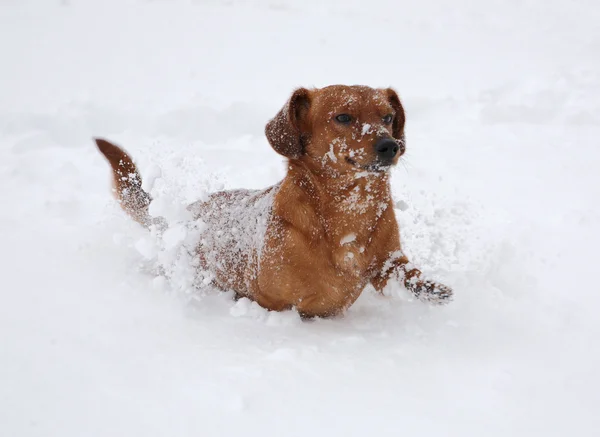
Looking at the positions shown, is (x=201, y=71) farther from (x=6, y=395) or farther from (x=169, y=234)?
(x=6, y=395)

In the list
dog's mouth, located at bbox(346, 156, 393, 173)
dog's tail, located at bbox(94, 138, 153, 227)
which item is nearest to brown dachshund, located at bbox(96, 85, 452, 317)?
dog's mouth, located at bbox(346, 156, 393, 173)

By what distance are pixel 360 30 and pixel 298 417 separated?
7861 millimetres

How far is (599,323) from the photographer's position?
2512 mm

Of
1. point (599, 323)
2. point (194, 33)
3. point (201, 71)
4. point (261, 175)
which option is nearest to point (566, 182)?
point (599, 323)

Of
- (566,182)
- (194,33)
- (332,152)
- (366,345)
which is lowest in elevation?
(366,345)

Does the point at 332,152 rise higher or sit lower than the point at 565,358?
higher

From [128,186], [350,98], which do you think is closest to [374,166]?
[350,98]

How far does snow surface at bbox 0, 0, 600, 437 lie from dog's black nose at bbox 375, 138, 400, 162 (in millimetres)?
631

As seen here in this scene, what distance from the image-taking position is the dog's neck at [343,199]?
2.72 m

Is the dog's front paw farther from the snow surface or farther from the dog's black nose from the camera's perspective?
the dog's black nose

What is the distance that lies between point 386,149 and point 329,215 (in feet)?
1.49

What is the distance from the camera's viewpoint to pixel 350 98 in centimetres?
271

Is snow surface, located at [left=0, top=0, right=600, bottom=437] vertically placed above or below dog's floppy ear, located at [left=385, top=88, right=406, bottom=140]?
below

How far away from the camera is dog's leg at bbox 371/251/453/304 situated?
261 centimetres
